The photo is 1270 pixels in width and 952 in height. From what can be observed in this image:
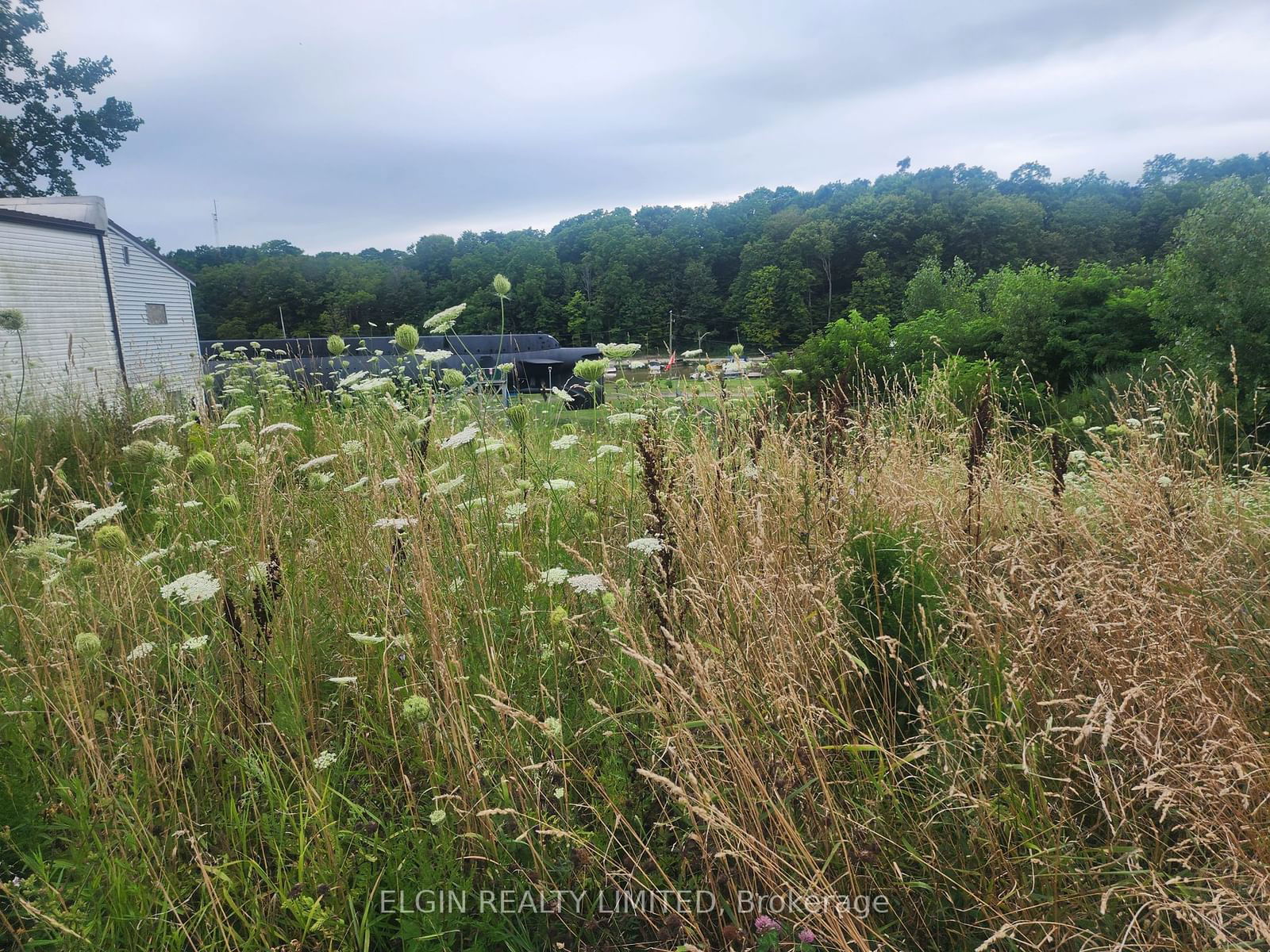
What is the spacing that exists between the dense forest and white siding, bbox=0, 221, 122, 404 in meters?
25.2

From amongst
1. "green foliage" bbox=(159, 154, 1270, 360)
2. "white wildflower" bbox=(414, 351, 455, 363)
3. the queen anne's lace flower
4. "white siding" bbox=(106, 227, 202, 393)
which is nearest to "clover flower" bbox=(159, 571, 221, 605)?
the queen anne's lace flower

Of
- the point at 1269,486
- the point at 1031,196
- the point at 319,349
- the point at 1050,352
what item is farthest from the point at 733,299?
the point at 1269,486

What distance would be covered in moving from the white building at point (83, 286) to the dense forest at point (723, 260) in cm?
2134

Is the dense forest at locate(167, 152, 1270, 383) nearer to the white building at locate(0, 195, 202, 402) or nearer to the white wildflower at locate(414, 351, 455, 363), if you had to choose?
the white building at locate(0, 195, 202, 402)

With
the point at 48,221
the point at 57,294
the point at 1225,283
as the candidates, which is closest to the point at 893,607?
the point at 1225,283

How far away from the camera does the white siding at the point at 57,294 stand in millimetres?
18719

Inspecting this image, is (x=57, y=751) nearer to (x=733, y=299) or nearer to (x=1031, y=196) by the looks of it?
(x=733, y=299)

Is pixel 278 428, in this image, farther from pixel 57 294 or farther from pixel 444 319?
pixel 57 294

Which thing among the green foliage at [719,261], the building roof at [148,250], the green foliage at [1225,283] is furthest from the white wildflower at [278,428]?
the green foliage at [719,261]

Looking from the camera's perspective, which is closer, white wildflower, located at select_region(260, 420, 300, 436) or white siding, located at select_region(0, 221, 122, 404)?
white wildflower, located at select_region(260, 420, 300, 436)

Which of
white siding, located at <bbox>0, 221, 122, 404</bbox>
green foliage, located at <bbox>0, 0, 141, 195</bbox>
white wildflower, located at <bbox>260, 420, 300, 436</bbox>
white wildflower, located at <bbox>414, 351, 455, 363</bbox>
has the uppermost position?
green foliage, located at <bbox>0, 0, 141, 195</bbox>

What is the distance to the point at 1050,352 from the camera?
33.5 feet

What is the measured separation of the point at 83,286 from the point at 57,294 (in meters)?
1.73

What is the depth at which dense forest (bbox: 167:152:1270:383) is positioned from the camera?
5491cm
